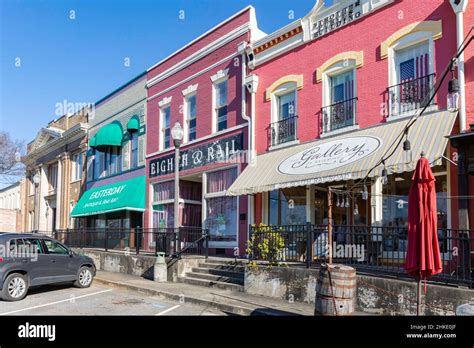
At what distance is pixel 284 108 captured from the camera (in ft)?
46.8

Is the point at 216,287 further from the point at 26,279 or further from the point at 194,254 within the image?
the point at 26,279

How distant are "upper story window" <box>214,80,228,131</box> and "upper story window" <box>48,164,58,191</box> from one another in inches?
706

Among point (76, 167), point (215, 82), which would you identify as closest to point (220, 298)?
point (215, 82)

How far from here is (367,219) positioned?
12.4 m

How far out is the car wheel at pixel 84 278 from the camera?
12102mm

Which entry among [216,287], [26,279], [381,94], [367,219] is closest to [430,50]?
[381,94]

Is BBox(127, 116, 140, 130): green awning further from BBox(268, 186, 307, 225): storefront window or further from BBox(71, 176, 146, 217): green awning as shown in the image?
BBox(268, 186, 307, 225): storefront window

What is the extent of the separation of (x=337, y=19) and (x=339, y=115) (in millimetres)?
2780

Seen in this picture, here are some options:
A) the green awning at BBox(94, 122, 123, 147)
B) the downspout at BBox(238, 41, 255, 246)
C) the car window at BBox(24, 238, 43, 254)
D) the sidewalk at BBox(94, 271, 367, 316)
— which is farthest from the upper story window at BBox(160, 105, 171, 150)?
the car window at BBox(24, 238, 43, 254)

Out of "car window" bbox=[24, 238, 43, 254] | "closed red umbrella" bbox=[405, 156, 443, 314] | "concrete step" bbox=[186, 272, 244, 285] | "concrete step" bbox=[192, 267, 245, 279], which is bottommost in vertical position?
"concrete step" bbox=[186, 272, 244, 285]

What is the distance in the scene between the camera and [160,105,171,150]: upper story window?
62.6ft

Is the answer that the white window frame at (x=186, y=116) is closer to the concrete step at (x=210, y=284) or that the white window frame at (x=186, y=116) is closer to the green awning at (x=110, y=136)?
the green awning at (x=110, y=136)

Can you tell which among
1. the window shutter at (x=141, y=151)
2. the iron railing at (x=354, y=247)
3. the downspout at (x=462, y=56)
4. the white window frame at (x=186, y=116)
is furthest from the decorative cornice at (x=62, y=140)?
the downspout at (x=462, y=56)
